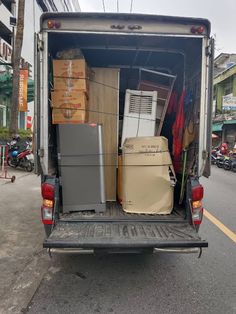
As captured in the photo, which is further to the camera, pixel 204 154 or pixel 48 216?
pixel 204 154

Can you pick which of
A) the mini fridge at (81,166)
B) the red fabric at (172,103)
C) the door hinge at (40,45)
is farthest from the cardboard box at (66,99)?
the red fabric at (172,103)

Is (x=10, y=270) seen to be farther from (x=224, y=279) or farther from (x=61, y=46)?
(x=61, y=46)

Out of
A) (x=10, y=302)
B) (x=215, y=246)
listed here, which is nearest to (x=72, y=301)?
(x=10, y=302)

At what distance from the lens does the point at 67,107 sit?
16.4 feet

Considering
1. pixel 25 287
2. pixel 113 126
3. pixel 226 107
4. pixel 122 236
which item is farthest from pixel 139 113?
pixel 226 107

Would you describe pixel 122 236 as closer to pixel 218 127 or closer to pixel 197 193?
pixel 197 193

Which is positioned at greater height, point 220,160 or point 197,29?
point 197,29

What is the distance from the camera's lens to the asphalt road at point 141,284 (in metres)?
3.59

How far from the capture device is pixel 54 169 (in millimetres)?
4852

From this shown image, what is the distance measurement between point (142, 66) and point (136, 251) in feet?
11.1

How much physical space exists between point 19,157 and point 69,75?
10219 mm

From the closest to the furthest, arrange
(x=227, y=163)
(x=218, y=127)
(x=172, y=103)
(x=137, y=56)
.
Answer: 1. (x=137, y=56)
2. (x=172, y=103)
3. (x=227, y=163)
4. (x=218, y=127)

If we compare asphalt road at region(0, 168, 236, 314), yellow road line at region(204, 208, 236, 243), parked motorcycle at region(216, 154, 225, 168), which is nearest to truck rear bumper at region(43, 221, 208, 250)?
asphalt road at region(0, 168, 236, 314)

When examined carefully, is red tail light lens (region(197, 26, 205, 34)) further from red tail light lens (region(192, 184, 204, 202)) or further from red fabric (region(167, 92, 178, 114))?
red tail light lens (region(192, 184, 204, 202))
